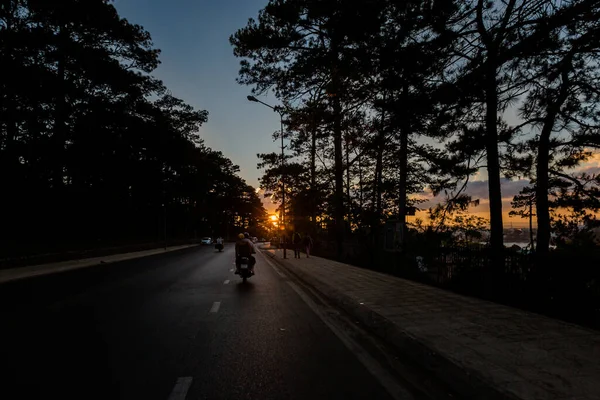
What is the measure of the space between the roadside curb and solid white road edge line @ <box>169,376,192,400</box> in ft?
8.88

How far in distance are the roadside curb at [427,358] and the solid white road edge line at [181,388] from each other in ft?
8.88

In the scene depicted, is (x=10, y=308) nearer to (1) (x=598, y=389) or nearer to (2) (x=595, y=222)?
(1) (x=598, y=389)

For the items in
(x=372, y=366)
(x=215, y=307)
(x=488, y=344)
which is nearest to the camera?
(x=372, y=366)

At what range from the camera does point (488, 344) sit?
5.75 m

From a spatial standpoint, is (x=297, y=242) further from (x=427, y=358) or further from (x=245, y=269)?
(x=427, y=358)

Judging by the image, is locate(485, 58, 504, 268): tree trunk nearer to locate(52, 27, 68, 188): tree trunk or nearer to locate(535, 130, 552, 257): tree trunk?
locate(535, 130, 552, 257): tree trunk

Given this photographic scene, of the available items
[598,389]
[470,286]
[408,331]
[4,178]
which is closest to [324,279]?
[470,286]

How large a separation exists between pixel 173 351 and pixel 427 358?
3.31m

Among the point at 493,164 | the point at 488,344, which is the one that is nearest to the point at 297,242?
the point at 493,164

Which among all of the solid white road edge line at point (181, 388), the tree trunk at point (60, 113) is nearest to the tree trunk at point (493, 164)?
the solid white road edge line at point (181, 388)

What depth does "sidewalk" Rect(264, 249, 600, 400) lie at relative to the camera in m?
4.28

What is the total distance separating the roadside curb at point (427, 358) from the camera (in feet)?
14.1

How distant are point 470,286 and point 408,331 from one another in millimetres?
4857

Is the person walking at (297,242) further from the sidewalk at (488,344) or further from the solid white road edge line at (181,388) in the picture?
the solid white road edge line at (181,388)
